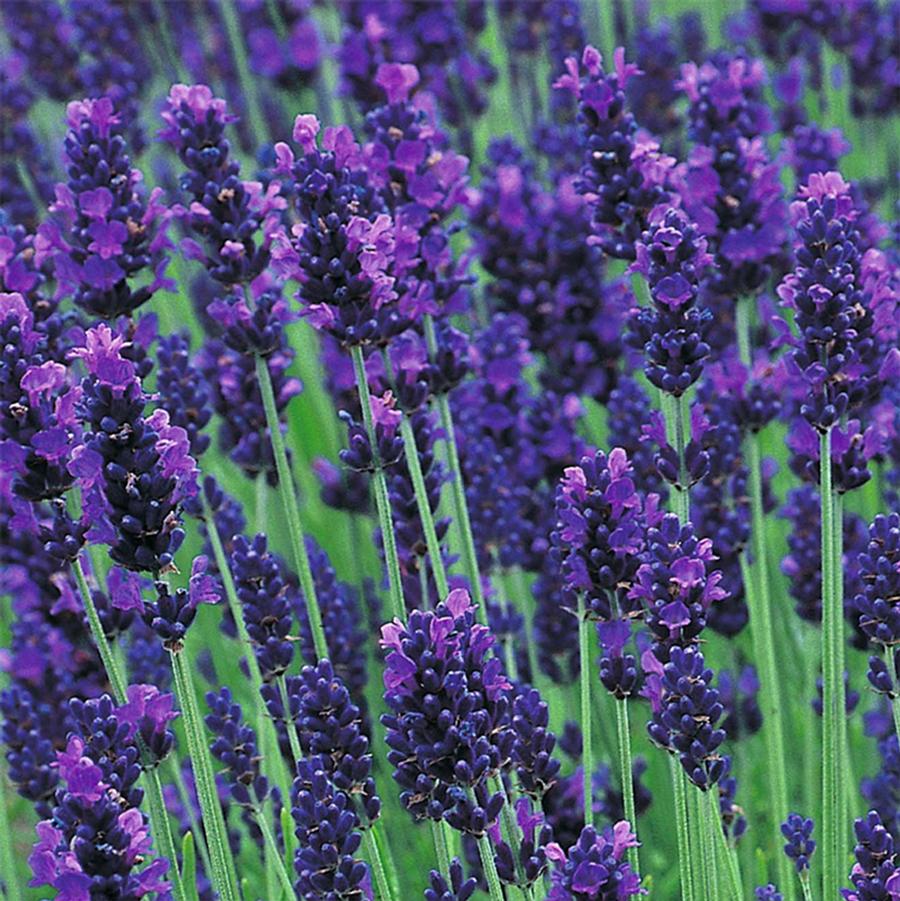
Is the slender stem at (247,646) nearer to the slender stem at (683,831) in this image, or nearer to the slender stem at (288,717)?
the slender stem at (288,717)

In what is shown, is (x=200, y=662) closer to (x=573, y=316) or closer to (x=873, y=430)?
(x=573, y=316)

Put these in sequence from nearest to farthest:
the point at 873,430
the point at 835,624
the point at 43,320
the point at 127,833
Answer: the point at 127,833 → the point at 835,624 → the point at 873,430 → the point at 43,320

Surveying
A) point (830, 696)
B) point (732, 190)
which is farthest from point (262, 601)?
point (732, 190)

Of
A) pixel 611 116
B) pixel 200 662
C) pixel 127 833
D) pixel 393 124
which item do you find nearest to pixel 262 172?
pixel 393 124

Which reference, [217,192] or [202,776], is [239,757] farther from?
[217,192]

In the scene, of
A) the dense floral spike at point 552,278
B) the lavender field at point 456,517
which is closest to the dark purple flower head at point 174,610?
the lavender field at point 456,517

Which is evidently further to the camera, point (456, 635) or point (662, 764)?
point (662, 764)
